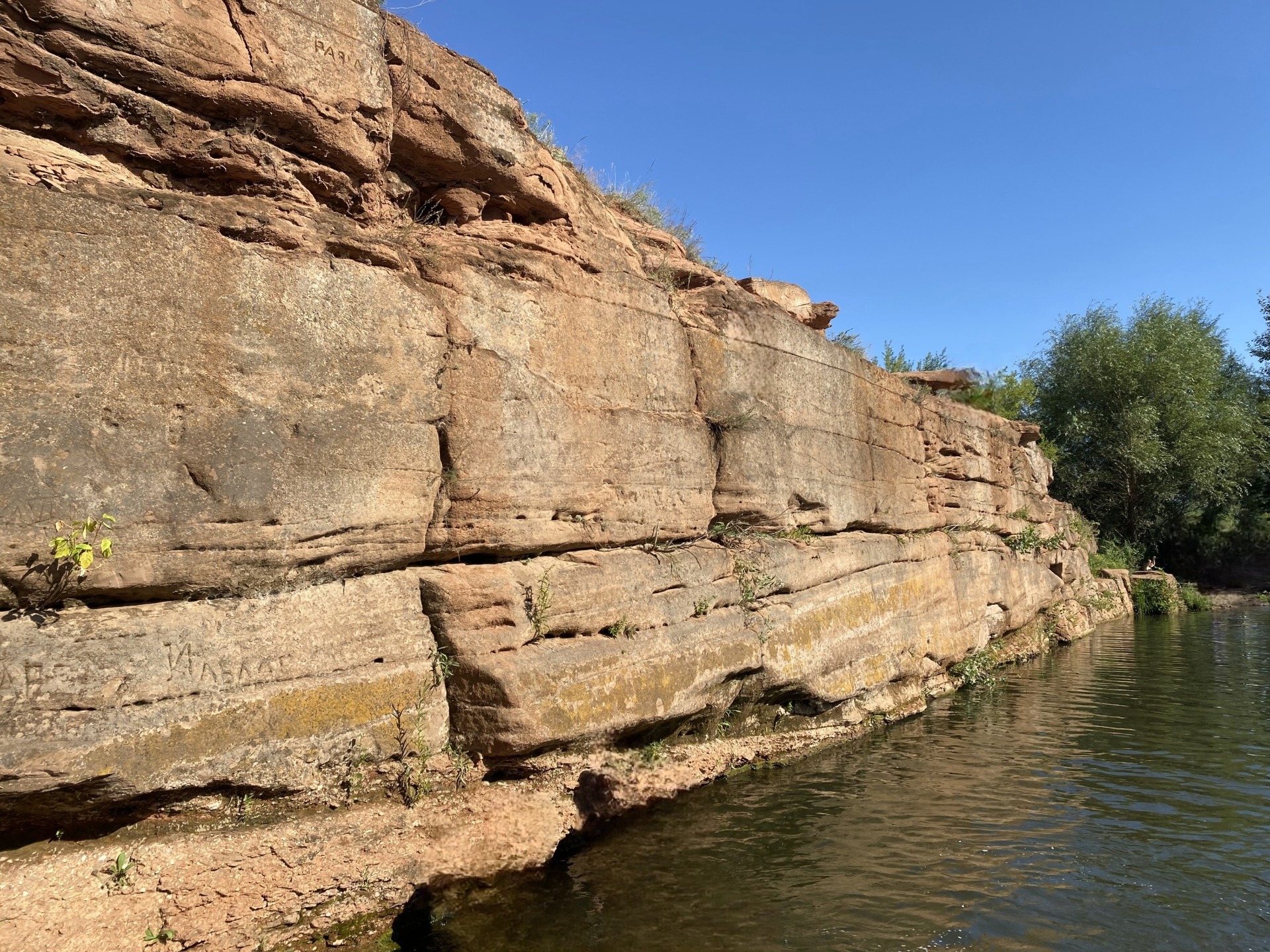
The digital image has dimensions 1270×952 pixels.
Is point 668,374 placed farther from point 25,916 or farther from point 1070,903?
point 25,916

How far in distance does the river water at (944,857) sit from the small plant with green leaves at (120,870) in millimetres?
1356

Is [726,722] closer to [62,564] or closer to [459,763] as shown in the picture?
[459,763]

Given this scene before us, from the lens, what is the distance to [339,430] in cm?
500

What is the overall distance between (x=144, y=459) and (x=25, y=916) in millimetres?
2149

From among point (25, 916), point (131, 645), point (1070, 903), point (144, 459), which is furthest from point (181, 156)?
point (1070, 903)

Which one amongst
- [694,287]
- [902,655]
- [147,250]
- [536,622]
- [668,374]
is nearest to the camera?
[147,250]

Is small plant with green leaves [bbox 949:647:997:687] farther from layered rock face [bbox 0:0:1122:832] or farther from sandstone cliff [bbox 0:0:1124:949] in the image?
layered rock face [bbox 0:0:1122:832]

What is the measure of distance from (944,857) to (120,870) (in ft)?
15.3

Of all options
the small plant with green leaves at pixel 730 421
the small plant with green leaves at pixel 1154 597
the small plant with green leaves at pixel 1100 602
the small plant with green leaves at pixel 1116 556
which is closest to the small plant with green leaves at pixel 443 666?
the small plant with green leaves at pixel 730 421

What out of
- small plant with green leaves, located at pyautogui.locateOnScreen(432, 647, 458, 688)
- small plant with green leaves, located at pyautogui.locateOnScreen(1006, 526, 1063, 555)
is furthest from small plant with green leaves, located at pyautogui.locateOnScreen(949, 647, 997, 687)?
small plant with green leaves, located at pyautogui.locateOnScreen(432, 647, 458, 688)

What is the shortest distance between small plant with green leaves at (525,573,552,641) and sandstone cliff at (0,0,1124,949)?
0.12 feet

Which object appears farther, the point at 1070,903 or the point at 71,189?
the point at 1070,903

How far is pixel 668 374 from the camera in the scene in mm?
7250

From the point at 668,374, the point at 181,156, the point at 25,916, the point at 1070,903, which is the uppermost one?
the point at 181,156
